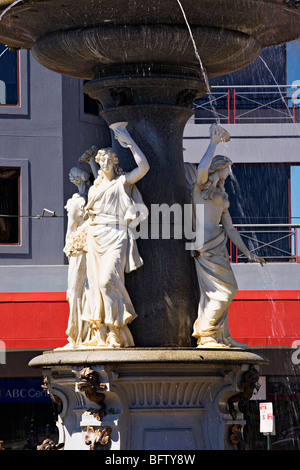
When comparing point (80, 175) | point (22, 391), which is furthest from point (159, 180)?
point (22, 391)

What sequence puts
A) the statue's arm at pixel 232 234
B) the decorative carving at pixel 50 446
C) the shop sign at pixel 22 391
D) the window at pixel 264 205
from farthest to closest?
1. the window at pixel 264 205
2. the shop sign at pixel 22 391
3. the statue's arm at pixel 232 234
4. the decorative carving at pixel 50 446

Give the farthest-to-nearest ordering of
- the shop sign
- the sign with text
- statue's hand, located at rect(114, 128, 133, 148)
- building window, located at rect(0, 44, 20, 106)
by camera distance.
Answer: building window, located at rect(0, 44, 20, 106) < the shop sign < the sign with text < statue's hand, located at rect(114, 128, 133, 148)

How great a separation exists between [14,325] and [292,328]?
5.57m

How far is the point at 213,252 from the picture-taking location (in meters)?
13.1

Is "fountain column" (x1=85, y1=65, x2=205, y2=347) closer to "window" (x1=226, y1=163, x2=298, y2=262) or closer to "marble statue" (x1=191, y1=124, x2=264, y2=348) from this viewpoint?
"marble statue" (x1=191, y1=124, x2=264, y2=348)

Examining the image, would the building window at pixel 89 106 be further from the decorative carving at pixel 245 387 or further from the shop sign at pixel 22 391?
the decorative carving at pixel 245 387

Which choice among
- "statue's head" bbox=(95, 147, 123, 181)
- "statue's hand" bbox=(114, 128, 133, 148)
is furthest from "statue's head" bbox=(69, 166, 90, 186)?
"statue's hand" bbox=(114, 128, 133, 148)

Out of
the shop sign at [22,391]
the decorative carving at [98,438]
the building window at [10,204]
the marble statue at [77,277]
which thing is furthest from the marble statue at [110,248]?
the building window at [10,204]

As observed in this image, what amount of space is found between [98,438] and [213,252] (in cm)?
197

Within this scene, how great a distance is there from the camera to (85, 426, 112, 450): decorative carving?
12.4 meters

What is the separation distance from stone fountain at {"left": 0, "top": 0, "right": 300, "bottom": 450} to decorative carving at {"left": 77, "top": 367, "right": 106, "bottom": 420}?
0.04 feet

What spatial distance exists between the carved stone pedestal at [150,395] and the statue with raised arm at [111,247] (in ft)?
0.98

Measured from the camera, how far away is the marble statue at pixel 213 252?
511 inches
